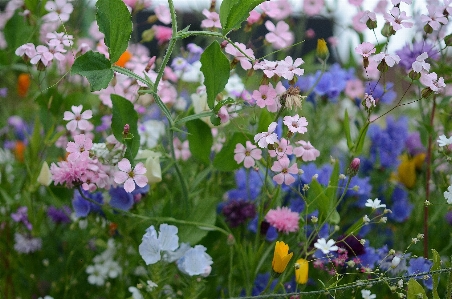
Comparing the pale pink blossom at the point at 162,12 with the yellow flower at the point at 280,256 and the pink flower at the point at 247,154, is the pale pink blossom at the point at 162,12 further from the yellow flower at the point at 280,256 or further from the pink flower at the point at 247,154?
the yellow flower at the point at 280,256

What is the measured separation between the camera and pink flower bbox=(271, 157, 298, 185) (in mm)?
572

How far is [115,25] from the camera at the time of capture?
55cm

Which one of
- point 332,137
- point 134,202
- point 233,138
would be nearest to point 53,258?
point 134,202

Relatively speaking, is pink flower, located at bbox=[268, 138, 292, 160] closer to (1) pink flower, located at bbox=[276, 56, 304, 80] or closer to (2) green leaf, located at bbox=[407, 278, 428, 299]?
(1) pink flower, located at bbox=[276, 56, 304, 80]

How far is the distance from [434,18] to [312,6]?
1.40 ft

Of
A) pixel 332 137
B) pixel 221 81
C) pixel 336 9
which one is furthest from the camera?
pixel 332 137

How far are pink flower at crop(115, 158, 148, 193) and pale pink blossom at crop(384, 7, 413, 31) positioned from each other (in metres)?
0.29

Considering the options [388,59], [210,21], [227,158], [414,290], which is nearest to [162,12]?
[210,21]

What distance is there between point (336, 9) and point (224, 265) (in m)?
0.52

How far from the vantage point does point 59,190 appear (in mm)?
736

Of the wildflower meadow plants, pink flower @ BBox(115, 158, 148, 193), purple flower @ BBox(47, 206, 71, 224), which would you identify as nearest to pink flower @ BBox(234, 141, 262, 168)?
the wildflower meadow plants

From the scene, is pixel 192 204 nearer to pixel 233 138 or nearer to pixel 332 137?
pixel 233 138

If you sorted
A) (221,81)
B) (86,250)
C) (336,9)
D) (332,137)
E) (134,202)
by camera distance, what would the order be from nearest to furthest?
(221,81) → (134,202) → (86,250) → (336,9) → (332,137)

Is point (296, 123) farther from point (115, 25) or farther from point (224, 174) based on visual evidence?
point (224, 174)
